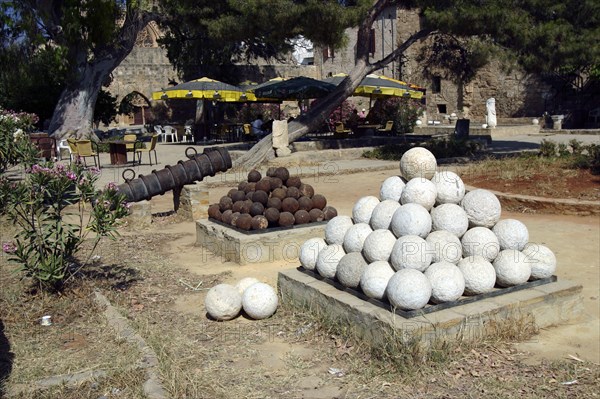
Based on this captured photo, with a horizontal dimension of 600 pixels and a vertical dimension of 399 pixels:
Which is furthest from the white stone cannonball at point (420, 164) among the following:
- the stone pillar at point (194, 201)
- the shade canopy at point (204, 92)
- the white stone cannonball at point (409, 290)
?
the shade canopy at point (204, 92)

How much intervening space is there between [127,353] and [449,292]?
6.94ft

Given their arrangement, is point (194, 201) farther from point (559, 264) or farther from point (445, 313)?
point (445, 313)

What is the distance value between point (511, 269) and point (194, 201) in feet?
18.1

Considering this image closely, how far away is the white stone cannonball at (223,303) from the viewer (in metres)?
5.00

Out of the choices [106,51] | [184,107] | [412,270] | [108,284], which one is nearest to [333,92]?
[106,51]

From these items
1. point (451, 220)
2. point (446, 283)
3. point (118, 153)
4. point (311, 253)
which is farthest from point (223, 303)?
point (118, 153)

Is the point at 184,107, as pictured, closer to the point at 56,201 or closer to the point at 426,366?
the point at 56,201

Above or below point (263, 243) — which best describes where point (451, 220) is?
above

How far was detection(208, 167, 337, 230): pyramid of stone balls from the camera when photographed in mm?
6988

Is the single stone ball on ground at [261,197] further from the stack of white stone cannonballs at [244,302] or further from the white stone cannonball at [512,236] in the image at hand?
the white stone cannonball at [512,236]

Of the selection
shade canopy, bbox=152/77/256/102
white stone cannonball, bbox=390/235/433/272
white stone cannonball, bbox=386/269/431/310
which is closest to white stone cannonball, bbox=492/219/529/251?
white stone cannonball, bbox=390/235/433/272

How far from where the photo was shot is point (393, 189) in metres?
5.24

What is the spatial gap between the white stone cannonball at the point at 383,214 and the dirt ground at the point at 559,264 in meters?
1.32

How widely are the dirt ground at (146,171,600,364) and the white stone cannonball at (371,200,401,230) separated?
1.32 m
